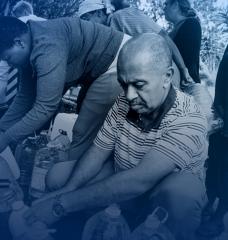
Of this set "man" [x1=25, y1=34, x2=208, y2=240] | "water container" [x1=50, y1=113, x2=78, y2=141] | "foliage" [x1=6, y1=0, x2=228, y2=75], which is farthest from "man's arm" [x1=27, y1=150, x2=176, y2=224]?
"foliage" [x1=6, y1=0, x2=228, y2=75]

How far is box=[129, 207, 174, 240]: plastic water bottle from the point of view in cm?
117

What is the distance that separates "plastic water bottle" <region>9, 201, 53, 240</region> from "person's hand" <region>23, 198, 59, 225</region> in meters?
0.02

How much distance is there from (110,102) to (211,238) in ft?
2.23

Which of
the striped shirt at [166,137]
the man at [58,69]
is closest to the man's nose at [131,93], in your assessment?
the striped shirt at [166,137]

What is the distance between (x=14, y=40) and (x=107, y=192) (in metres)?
0.65

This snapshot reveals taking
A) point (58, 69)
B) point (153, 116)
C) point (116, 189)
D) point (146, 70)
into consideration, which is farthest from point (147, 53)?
point (116, 189)

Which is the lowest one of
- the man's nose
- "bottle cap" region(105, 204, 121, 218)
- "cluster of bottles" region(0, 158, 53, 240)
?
"cluster of bottles" region(0, 158, 53, 240)

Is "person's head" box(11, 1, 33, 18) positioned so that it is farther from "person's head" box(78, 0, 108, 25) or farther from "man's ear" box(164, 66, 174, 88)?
"man's ear" box(164, 66, 174, 88)

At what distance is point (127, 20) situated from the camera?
1354 mm

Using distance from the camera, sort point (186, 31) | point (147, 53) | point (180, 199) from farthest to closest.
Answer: point (186, 31) → point (180, 199) → point (147, 53)

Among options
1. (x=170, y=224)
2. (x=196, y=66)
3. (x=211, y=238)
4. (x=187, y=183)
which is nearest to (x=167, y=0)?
(x=196, y=66)

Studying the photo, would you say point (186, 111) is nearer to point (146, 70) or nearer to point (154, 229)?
point (146, 70)

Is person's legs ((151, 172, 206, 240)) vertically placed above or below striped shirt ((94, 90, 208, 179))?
below

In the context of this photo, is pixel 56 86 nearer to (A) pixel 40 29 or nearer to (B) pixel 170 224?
(A) pixel 40 29
